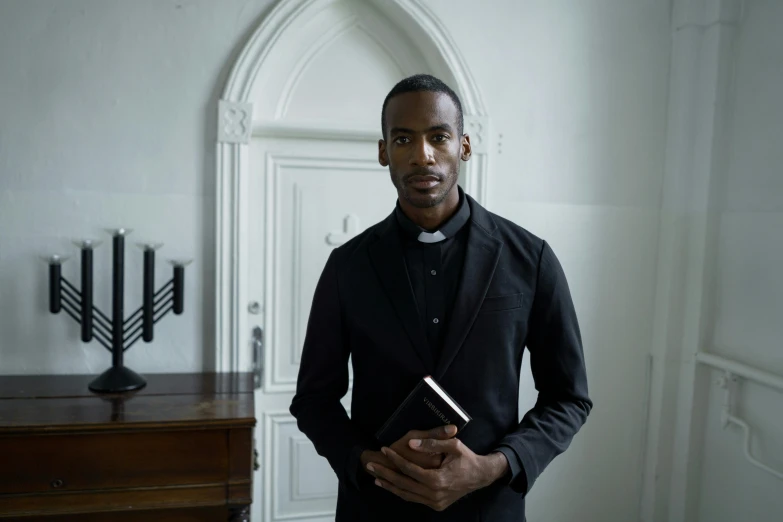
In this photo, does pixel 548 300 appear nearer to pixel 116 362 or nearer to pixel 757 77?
pixel 116 362

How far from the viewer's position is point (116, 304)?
1.83 m

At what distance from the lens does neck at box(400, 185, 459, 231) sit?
111 cm

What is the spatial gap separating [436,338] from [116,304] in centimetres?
123

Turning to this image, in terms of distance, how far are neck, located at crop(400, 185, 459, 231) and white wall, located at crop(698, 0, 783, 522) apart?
4.67 ft

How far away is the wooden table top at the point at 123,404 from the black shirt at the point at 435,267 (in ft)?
2.62

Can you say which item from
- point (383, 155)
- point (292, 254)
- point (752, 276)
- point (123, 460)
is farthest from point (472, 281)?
point (752, 276)

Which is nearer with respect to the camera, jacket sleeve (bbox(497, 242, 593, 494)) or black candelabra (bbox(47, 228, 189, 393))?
jacket sleeve (bbox(497, 242, 593, 494))

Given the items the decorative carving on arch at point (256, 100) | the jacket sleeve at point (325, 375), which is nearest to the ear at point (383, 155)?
the jacket sleeve at point (325, 375)

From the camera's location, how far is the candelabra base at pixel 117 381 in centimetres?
179

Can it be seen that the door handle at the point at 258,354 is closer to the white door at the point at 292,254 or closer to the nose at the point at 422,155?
the white door at the point at 292,254

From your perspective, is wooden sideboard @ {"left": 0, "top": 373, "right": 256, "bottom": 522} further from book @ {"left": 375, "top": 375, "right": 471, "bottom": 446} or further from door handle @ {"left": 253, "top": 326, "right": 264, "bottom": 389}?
book @ {"left": 375, "top": 375, "right": 471, "bottom": 446}

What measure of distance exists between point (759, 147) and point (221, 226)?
1.93m

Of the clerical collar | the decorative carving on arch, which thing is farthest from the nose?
the decorative carving on arch

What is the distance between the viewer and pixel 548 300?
1.08 metres
